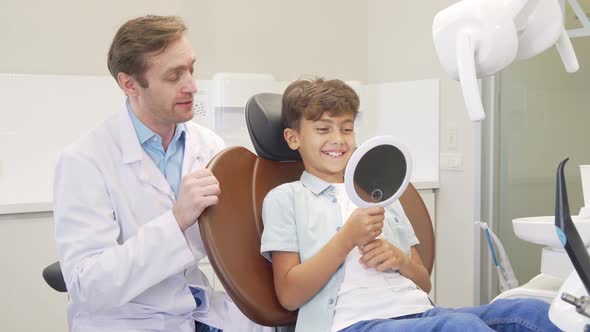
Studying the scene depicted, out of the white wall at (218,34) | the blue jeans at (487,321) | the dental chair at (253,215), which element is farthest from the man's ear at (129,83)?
the white wall at (218,34)

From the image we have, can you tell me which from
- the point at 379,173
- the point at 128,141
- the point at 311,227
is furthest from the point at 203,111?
the point at 379,173

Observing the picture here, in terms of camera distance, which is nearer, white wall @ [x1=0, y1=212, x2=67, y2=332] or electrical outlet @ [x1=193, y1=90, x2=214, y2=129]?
white wall @ [x1=0, y1=212, x2=67, y2=332]

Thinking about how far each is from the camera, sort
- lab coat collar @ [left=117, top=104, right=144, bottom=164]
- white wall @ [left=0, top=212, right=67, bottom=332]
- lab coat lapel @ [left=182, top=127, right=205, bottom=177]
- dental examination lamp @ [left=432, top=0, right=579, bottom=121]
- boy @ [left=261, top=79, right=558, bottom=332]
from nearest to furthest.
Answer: dental examination lamp @ [left=432, top=0, right=579, bottom=121] < boy @ [left=261, top=79, right=558, bottom=332] < lab coat collar @ [left=117, top=104, right=144, bottom=164] < lab coat lapel @ [left=182, top=127, right=205, bottom=177] < white wall @ [left=0, top=212, right=67, bottom=332]

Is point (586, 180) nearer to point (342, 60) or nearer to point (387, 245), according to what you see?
point (387, 245)

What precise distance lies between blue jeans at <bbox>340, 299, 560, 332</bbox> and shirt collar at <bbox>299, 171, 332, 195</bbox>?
1.16 ft

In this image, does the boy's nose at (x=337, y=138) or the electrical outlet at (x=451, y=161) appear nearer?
the boy's nose at (x=337, y=138)

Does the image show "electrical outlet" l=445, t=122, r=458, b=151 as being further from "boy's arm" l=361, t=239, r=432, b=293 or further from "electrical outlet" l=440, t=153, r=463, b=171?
"boy's arm" l=361, t=239, r=432, b=293

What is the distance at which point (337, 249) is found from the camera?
138 cm

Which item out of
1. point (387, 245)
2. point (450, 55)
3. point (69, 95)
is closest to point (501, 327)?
point (387, 245)

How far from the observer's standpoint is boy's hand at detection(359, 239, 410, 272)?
4.64 feet

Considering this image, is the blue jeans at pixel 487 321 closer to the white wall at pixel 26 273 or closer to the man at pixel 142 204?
the man at pixel 142 204

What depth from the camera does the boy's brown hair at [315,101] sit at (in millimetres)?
1561

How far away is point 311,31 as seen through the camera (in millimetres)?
3346

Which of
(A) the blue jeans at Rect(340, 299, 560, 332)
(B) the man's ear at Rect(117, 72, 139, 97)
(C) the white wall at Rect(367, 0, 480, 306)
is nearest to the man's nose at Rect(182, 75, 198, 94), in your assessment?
(B) the man's ear at Rect(117, 72, 139, 97)
